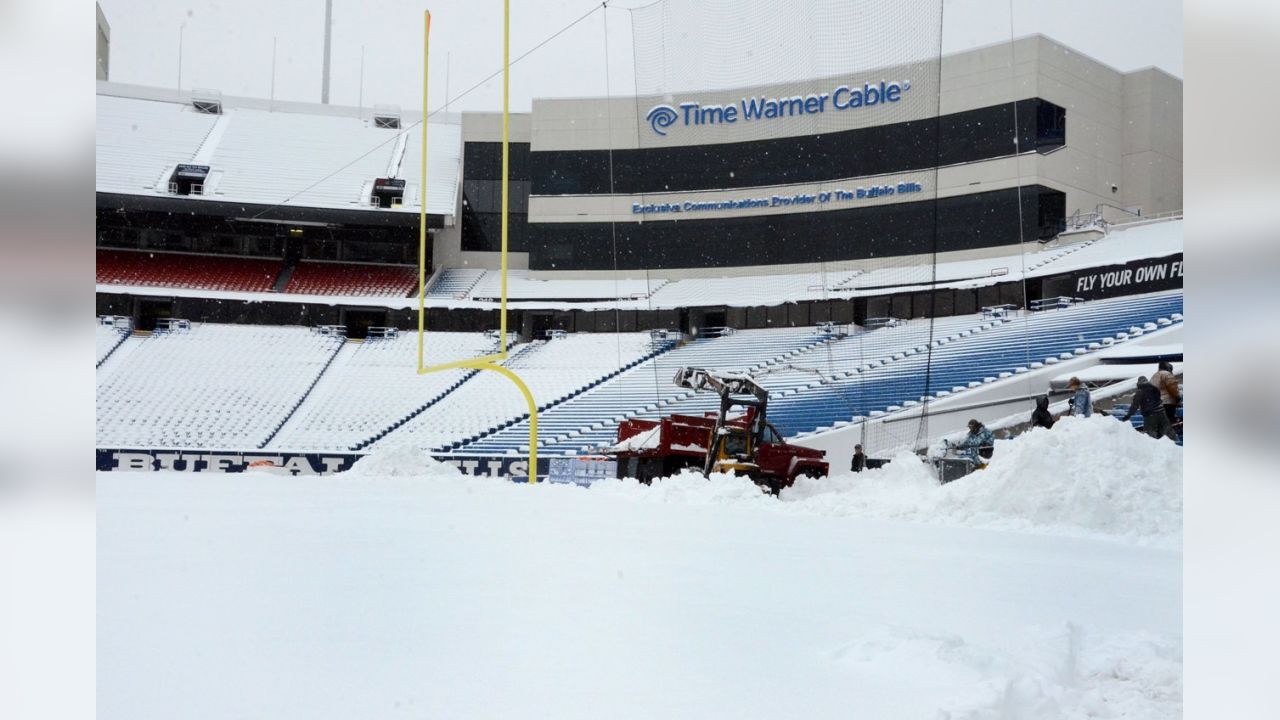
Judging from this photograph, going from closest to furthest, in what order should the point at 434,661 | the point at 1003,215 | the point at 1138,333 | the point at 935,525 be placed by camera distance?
1. the point at 434,661
2. the point at 935,525
3. the point at 1138,333
4. the point at 1003,215

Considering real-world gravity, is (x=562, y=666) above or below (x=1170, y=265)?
below

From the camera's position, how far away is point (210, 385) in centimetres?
2053

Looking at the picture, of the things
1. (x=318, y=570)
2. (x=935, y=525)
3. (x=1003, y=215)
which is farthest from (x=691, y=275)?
(x=318, y=570)

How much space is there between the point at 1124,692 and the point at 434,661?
1.62 meters

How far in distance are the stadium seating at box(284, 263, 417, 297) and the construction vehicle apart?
16675 millimetres

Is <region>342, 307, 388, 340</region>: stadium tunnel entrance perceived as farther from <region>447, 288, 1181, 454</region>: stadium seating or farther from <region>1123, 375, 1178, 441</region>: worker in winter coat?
<region>1123, 375, 1178, 441</region>: worker in winter coat

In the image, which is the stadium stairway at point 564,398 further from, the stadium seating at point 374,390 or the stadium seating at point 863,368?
the stadium seating at point 374,390

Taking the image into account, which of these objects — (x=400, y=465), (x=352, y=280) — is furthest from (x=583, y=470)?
(x=352, y=280)

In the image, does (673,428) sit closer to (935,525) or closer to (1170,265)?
(935,525)

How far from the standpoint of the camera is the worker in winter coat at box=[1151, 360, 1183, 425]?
26.6 feet

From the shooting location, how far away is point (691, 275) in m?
22.8

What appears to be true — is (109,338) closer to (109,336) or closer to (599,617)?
(109,336)

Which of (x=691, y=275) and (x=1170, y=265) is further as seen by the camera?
(x=691, y=275)
